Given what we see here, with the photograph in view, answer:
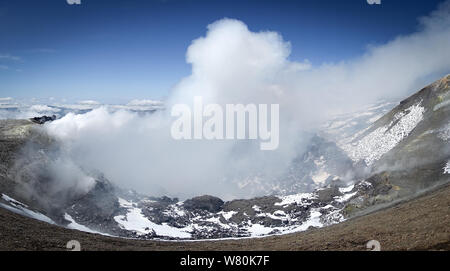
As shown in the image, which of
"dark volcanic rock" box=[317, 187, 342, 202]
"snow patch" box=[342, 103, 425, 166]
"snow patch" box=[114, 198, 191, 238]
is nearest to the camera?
"snow patch" box=[114, 198, 191, 238]

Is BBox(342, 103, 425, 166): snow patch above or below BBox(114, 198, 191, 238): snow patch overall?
above

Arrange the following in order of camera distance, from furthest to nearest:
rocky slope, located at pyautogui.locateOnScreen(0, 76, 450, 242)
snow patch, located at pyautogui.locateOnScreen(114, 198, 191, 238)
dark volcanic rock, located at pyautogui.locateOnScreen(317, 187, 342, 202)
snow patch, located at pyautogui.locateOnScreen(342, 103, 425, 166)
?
dark volcanic rock, located at pyautogui.locateOnScreen(317, 187, 342, 202) → snow patch, located at pyautogui.locateOnScreen(342, 103, 425, 166) → snow patch, located at pyautogui.locateOnScreen(114, 198, 191, 238) → rocky slope, located at pyautogui.locateOnScreen(0, 76, 450, 242)

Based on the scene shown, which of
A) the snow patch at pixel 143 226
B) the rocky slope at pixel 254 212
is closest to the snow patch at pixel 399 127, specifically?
the rocky slope at pixel 254 212

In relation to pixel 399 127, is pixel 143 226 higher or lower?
lower

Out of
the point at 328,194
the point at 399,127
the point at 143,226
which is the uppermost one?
the point at 399,127

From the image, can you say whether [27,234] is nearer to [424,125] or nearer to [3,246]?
[3,246]

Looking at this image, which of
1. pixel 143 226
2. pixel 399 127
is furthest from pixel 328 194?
pixel 143 226

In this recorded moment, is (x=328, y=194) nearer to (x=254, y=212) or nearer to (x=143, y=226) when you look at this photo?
(x=254, y=212)

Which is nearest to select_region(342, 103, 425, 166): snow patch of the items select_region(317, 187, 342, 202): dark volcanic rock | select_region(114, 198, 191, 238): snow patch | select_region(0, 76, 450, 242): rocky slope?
select_region(0, 76, 450, 242): rocky slope

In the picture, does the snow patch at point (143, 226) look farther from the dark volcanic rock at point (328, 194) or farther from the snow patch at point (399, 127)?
the snow patch at point (399, 127)

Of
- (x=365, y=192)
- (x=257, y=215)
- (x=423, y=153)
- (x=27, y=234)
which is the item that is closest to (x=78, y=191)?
(x=257, y=215)

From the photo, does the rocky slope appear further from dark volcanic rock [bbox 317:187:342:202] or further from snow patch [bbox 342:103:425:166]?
snow patch [bbox 342:103:425:166]

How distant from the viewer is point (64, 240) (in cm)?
4119

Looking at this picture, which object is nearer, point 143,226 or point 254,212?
point 143,226
